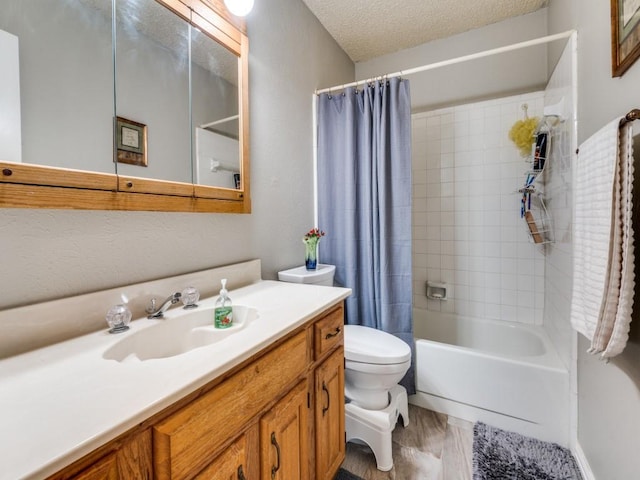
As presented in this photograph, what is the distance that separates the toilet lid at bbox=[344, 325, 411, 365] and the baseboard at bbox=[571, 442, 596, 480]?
845 mm

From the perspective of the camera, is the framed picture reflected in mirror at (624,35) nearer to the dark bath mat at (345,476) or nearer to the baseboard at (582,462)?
the baseboard at (582,462)

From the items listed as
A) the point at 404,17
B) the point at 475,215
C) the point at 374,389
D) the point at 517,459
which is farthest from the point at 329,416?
the point at 404,17

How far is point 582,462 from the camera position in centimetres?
134

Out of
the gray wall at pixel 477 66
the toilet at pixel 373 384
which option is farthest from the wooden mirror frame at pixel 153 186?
the gray wall at pixel 477 66

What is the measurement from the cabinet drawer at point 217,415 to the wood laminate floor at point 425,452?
901mm

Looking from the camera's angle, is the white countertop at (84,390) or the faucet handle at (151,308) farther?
the faucet handle at (151,308)

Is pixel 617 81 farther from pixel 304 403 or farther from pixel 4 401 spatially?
pixel 4 401

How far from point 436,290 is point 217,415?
7.20 ft

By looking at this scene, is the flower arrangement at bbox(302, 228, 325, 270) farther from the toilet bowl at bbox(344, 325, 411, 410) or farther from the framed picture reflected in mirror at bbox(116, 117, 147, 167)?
the framed picture reflected in mirror at bbox(116, 117, 147, 167)

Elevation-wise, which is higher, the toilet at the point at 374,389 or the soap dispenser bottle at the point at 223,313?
the soap dispenser bottle at the point at 223,313

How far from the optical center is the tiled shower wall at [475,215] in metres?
2.18

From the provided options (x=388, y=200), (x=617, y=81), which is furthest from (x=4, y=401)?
(x=617, y=81)

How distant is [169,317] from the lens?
0.96 m

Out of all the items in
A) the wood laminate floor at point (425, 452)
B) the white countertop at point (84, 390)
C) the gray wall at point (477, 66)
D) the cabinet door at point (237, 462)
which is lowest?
the wood laminate floor at point (425, 452)
